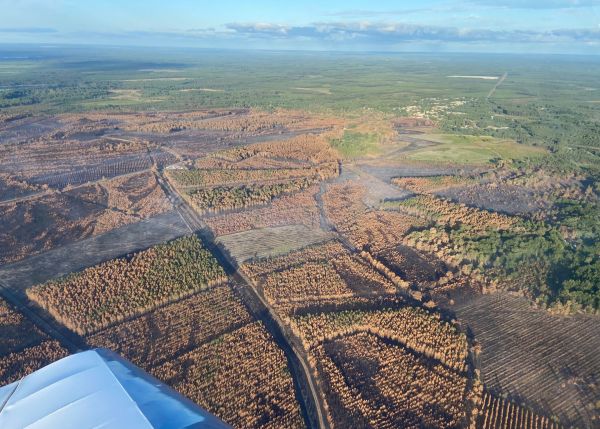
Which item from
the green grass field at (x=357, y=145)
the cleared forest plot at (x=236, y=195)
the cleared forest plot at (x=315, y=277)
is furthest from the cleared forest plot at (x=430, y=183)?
the cleared forest plot at (x=315, y=277)

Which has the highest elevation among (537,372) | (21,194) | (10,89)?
(10,89)

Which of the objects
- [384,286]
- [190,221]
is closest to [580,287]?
[384,286]

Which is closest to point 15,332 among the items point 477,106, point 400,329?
point 400,329

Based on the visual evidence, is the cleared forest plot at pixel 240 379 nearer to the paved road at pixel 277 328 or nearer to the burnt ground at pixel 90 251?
the paved road at pixel 277 328

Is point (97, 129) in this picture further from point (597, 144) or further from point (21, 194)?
point (597, 144)

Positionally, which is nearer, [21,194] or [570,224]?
[570,224]

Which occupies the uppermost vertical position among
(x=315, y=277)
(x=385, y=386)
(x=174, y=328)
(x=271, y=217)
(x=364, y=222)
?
(x=271, y=217)

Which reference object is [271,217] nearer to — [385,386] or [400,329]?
[400,329]

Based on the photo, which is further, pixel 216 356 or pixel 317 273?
pixel 317 273
